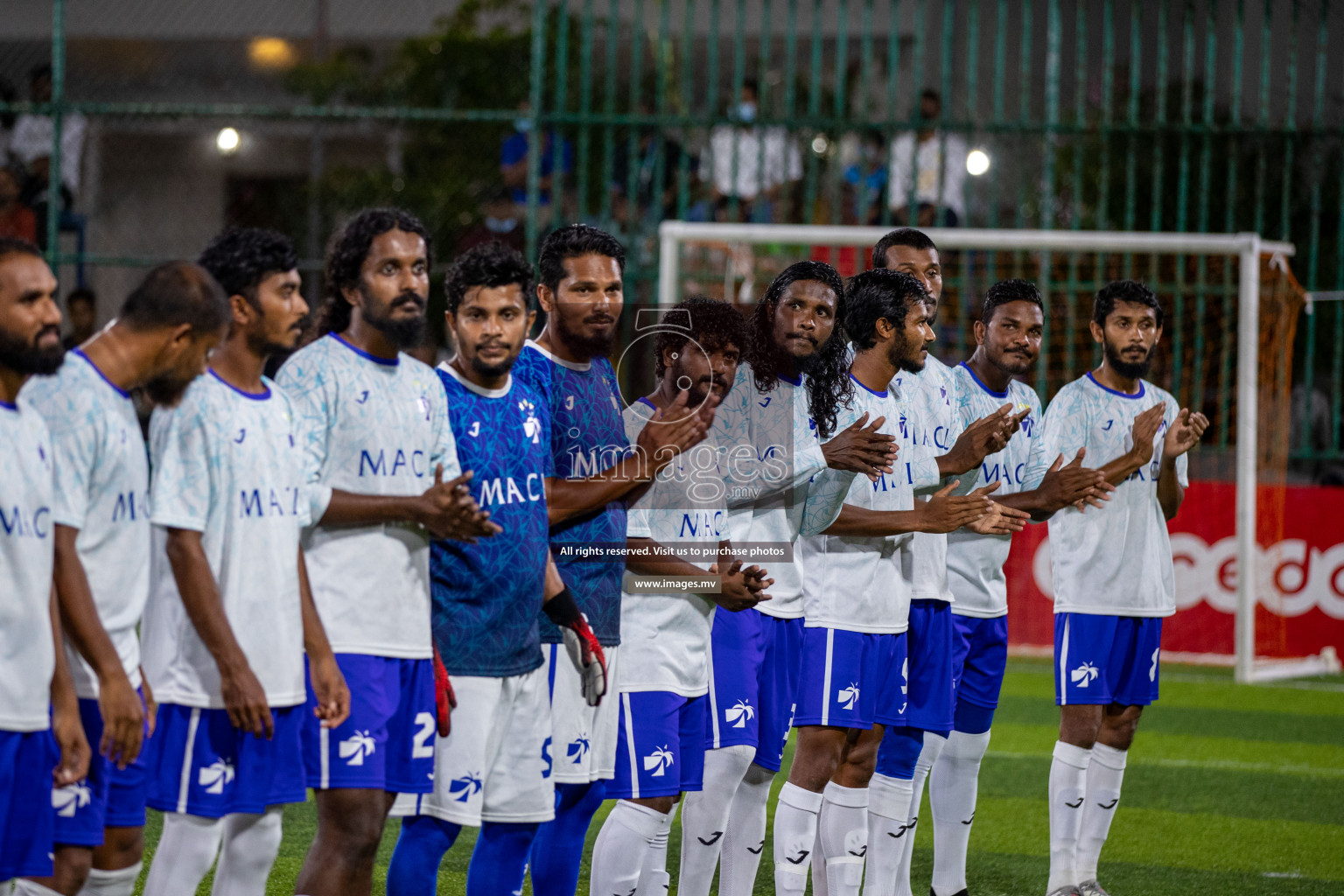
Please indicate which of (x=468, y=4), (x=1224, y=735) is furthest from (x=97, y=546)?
(x=468, y=4)

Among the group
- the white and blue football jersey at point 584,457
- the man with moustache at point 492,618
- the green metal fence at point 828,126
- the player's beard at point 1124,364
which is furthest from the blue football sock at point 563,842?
the green metal fence at point 828,126

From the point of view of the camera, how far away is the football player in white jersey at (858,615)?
4.97 metres

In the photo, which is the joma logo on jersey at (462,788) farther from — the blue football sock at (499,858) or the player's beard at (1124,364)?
the player's beard at (1124,364)

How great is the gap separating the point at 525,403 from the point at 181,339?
102 cm

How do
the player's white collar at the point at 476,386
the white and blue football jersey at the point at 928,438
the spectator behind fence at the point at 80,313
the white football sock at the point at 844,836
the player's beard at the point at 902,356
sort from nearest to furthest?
the player's white collar at the point at 476,386 → the white football sock at the point at 844,836 → the player's beard at the point at 902,356 → the white and blue football jersey at the point at 928,438 → the spectator behind fence at the point at 80,313

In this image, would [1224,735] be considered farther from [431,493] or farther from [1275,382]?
[431,493]

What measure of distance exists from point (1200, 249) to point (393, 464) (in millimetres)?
8414

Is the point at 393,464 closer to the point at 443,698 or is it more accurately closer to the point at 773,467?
the point at 443,698

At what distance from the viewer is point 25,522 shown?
10.6 feet

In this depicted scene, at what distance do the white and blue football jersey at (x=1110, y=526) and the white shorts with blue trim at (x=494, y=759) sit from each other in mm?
2686

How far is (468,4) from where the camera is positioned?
14977 millimetres

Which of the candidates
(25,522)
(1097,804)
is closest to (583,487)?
(25,522)

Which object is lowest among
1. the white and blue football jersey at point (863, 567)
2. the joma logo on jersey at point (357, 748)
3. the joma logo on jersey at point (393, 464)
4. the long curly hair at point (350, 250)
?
the joma logo on jersey at point (357, 748)

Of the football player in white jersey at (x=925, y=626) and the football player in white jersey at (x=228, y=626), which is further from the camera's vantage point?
the football player in white jersey at (x=925, y=626)
